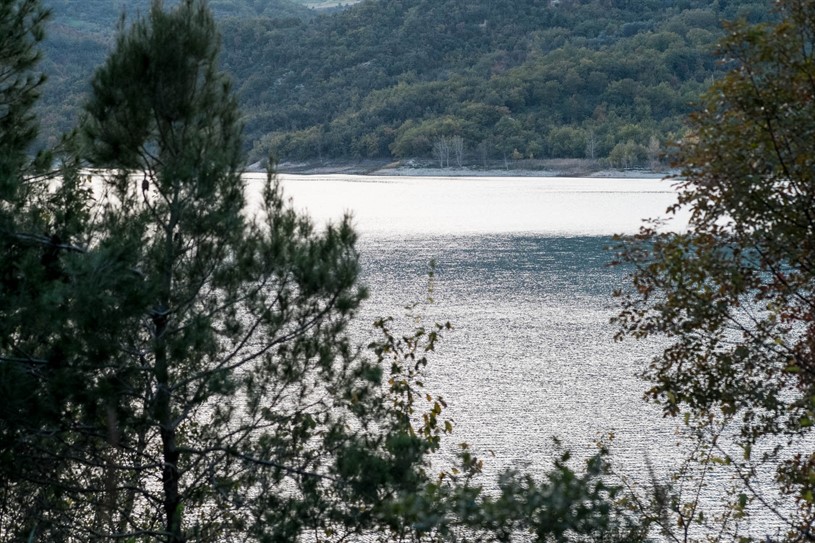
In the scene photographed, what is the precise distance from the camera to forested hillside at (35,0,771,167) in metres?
105

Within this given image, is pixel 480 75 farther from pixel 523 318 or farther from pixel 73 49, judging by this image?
pixel 523 318

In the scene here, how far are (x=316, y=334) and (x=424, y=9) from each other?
136556mm

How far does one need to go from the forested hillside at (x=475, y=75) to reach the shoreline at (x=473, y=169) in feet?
3.58

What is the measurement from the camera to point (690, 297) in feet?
28.2

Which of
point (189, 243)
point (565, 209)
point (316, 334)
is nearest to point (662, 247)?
point (316, 334)

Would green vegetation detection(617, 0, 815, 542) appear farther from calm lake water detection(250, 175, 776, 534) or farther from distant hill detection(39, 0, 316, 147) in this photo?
distant hill detection(39, 0, 316, 147)

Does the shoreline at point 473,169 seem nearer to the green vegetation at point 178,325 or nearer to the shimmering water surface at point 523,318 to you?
the shimmering water surface at point 523,318

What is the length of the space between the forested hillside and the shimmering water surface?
118ft

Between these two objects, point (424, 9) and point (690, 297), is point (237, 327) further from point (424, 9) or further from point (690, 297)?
point (424, 9)

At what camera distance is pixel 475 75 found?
4931 inches

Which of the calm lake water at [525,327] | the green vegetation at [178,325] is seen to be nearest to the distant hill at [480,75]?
the calm lake water at [525,327]

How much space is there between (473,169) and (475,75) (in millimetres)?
19312

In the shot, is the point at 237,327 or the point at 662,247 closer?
the point at 237,327

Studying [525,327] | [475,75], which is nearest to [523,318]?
[525,327]
